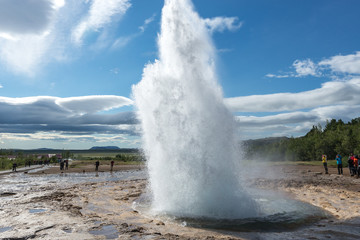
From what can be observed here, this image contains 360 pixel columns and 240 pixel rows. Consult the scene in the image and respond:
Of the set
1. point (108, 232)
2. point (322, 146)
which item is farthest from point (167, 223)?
point (322, 146)

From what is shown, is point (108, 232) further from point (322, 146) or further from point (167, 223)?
point (322, 146)

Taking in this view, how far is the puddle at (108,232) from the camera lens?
7.10 meters

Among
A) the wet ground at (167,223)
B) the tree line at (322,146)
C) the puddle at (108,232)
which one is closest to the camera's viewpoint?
the puddle at (108,232)

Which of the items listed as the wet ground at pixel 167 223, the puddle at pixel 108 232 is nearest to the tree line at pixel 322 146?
the wet ground at pixel 167 223

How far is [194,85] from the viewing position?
11961 millimetres

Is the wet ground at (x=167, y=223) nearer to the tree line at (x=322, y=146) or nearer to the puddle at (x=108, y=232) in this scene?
the puddle at (x=108, y=232)

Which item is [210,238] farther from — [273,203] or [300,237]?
[273,203]

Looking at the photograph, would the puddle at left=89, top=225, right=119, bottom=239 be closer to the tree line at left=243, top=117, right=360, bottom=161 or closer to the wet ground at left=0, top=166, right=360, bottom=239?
the wet ground at left=0, top=166, right=360, bottom=239

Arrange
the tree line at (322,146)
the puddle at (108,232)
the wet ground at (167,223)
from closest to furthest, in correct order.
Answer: the puddle at (108,232), the wet ground at (167,223), the tree line at (322,146)

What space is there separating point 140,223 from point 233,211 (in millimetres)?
3448

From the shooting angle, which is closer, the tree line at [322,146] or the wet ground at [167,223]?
the wet ground at [167,223]

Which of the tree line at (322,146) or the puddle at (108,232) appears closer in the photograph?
the puddle at (108,232)

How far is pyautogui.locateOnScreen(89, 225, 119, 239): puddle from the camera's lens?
7.10 metres

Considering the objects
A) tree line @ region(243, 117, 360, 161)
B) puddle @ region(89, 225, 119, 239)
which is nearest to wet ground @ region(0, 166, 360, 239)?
puddle @ region(89, 225, 119, 239)
